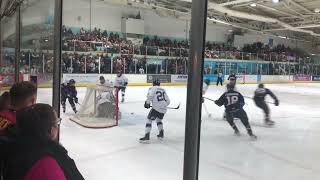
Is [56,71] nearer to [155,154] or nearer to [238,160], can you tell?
[155,154]

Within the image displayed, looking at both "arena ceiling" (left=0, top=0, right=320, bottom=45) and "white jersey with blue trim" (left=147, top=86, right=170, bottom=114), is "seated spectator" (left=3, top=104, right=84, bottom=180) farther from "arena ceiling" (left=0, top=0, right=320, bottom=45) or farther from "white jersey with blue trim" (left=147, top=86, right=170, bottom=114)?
"white jersey with blue trim" (left=147, top=86, right=170, bottom=114)

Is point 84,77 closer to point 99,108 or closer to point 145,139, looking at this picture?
point 99,108

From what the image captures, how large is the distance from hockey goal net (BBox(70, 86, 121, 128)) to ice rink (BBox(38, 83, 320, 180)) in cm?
23

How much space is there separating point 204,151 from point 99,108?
2771mm

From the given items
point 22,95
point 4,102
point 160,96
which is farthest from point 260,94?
point 22,95

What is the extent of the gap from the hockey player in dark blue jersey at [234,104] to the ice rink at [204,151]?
0.33ft

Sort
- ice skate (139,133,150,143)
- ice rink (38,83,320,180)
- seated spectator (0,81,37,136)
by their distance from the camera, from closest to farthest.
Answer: seated spectator (0,81,37,136)
ice rink (38,83,320,180)
ice skate (139,133,150,143)

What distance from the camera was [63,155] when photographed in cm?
91

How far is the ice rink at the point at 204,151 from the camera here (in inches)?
124

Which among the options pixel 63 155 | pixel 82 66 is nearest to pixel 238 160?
pixel 63 155

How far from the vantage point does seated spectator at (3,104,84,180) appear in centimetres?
86

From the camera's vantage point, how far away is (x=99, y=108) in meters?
6.19

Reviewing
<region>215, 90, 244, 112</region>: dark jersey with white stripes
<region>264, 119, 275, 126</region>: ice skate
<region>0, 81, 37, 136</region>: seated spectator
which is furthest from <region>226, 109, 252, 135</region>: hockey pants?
<region>0, 81, 37, 136</region>: seated spectator

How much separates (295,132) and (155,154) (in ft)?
8.60
